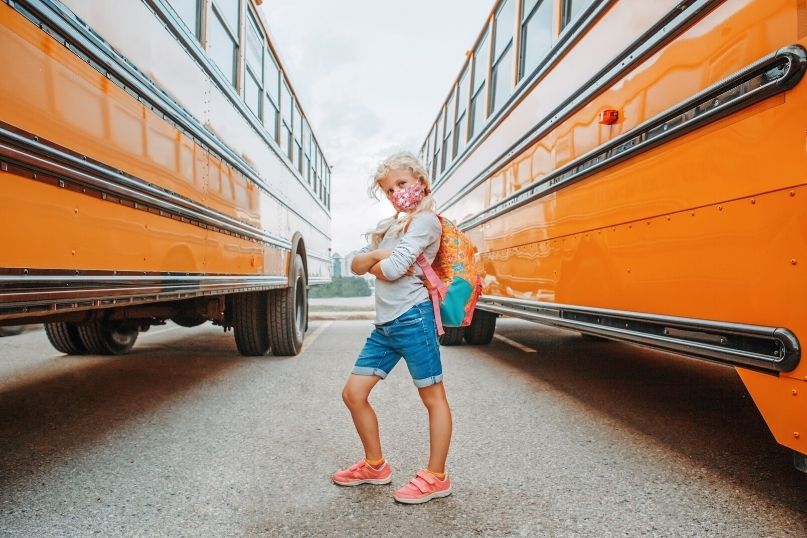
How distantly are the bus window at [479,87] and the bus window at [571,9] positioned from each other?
1596 millimetres

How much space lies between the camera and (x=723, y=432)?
2.27 meters

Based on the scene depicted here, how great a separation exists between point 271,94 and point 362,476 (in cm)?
340

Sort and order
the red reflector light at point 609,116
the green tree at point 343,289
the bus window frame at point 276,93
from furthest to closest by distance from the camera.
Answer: the green tree at point 343,289, the bus window frame at point 276,93, the red reflector light at point 609,116

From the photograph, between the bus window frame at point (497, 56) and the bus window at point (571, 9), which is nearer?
the bus window at point (571, 9)

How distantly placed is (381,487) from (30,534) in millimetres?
1007

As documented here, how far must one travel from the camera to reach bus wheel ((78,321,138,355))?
416cm

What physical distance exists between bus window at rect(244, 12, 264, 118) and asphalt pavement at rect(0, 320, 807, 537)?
1.92 m

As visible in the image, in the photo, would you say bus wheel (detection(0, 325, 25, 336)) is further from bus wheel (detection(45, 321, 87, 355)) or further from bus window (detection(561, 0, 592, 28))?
bus window (detection(561, 0, 592, 28))

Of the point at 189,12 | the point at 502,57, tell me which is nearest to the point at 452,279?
the point at 189,12

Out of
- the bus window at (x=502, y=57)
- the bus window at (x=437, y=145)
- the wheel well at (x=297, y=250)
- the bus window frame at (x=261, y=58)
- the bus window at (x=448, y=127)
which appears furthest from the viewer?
the bus window at (x=437, y=145)

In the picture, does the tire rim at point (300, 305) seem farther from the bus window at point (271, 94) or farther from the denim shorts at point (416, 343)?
the denim shorts at point (416, 343)

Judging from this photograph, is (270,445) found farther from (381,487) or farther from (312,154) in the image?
(312,154)

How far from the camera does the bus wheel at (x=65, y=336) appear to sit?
421cm

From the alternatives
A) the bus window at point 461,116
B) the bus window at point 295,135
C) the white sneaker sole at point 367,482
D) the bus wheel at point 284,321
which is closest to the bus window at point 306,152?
the bus window at point 295,135
